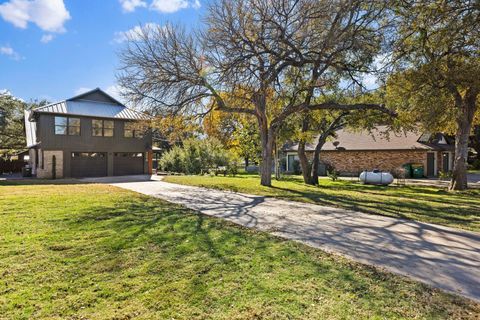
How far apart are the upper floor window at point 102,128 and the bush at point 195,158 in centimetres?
684

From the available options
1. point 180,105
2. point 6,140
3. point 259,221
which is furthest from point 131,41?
point 6,140

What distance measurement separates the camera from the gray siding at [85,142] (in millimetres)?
21656

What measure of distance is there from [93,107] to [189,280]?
2403cm

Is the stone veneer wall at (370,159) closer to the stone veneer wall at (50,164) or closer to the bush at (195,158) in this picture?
the bush at (195,158)

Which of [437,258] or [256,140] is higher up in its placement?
[256,140]

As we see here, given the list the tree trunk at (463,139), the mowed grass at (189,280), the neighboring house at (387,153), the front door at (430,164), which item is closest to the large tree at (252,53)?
the tree trunk at (463,139)

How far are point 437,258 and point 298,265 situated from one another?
92.6 inches

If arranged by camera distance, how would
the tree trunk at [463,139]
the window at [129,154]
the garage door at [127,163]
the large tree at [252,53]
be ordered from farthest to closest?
the window at [129,154] → the garage door at [127,163] → the tree trunk at [463,139] → the large tree at [252,53]

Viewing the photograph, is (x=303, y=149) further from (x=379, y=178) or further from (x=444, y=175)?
(x=444, y=175)

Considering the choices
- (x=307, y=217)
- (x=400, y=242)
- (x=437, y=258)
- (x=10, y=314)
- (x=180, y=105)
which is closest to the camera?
(x=10, y=314)

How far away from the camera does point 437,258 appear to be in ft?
16.6

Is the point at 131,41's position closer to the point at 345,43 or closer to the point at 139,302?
the point at 345,43

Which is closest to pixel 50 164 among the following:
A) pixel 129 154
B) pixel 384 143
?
pixel 129 154

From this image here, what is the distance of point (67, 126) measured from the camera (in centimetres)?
2256
